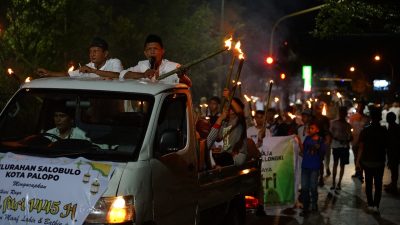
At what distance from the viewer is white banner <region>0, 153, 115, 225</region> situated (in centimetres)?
481

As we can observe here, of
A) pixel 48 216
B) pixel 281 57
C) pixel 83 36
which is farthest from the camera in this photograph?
pixel 281 57

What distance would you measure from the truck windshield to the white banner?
254 mm

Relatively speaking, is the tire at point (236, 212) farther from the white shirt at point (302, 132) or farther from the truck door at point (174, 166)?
the white shirt at point (302, 132)

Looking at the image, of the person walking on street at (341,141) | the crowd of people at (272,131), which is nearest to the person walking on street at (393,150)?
the crowd of people at (272,131)

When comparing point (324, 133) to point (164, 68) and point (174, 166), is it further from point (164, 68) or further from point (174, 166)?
point (174, 166)

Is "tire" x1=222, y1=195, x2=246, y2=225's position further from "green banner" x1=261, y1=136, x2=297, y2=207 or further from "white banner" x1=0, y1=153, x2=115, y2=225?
"white banner" x1=0, y1=153, x2=115, y2=225

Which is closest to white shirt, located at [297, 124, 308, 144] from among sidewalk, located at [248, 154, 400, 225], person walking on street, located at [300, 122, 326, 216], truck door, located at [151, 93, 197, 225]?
sidewalk, located at [248, 154, 400, 225]

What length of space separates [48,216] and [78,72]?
7.77ft

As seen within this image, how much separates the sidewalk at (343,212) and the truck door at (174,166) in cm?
469

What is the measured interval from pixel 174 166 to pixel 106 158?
749 millimetres

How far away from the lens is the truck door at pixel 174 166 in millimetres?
5336

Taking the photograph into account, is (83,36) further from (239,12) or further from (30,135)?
(239,12)

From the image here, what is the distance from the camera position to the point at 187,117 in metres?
6.20

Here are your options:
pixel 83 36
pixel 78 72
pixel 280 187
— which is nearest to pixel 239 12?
pixel 83 36
